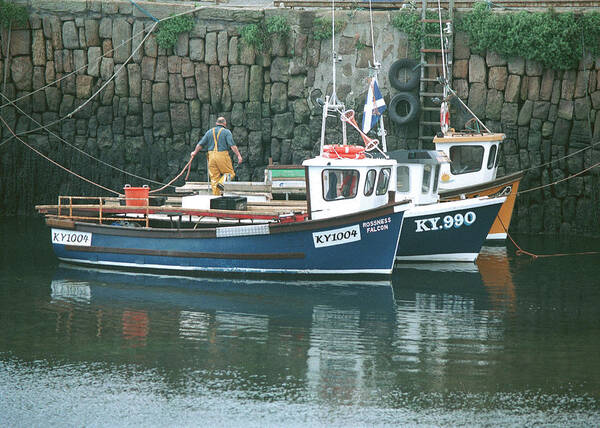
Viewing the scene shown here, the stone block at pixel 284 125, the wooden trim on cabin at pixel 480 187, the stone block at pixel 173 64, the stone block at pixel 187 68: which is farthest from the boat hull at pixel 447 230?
the stone block at pixel 173 64

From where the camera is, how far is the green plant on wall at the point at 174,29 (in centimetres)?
2102

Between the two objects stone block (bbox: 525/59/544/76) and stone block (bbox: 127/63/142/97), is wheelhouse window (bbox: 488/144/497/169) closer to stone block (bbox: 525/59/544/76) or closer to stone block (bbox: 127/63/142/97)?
stone block (bbox: 525/59/544/76)

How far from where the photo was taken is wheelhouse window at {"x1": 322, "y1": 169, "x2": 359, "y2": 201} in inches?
549

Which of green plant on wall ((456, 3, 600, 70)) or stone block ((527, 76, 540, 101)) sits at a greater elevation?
green plant on wall ((456, 3, 600, 70))

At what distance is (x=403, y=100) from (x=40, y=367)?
12.3 m

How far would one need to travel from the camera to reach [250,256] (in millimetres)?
14102

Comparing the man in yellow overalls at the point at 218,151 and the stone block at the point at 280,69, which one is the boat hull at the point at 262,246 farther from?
the stone block at the point at 280,69

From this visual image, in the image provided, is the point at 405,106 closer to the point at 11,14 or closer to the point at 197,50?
the point at 197,50

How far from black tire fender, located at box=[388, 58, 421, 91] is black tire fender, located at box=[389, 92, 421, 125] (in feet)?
0.58

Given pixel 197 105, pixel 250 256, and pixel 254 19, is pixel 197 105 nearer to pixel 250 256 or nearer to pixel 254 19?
pixel 254 19

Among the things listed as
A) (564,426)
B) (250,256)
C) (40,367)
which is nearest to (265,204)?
(250,256)

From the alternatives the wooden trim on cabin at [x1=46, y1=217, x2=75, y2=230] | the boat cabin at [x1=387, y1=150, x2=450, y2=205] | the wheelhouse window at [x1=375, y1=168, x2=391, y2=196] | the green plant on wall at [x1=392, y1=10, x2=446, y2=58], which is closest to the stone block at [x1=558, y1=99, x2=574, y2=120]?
the green plant on wall at [x1=392, y1=10, x2=446, y2=58]

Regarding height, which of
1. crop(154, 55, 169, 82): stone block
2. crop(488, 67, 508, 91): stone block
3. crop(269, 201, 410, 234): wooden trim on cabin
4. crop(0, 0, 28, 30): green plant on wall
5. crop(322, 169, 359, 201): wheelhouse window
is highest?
crop(0, 0, 28, 30): green plant on wall

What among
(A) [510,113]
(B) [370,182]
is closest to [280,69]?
(A) [510,113]
